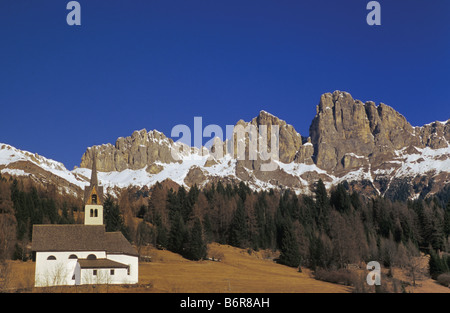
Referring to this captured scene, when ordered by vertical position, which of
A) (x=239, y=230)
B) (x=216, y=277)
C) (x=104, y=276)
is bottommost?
(x=216, y=277)

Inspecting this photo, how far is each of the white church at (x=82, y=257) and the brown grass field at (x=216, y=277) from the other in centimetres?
219

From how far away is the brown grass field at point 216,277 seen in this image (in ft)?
177

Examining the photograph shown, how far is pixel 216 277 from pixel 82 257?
1757 cm

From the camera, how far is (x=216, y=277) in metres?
67.3

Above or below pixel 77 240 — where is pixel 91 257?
below

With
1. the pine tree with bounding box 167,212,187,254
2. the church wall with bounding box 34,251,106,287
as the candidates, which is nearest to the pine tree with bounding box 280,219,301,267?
the pine tree with bounding box 167,212,187,254

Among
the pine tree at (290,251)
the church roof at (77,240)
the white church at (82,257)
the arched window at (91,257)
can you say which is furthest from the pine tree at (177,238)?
the arched window at (91,257)

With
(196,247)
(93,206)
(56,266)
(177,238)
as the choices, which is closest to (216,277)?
(93,206)

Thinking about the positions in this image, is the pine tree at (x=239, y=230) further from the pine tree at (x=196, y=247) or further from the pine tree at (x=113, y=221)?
the pine tree at (x=113, y=221)

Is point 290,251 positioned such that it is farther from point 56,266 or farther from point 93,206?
point 56,266

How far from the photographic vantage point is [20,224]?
85.5 meters

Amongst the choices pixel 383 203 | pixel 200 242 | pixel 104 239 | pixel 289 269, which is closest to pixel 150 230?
pixel 200 242
